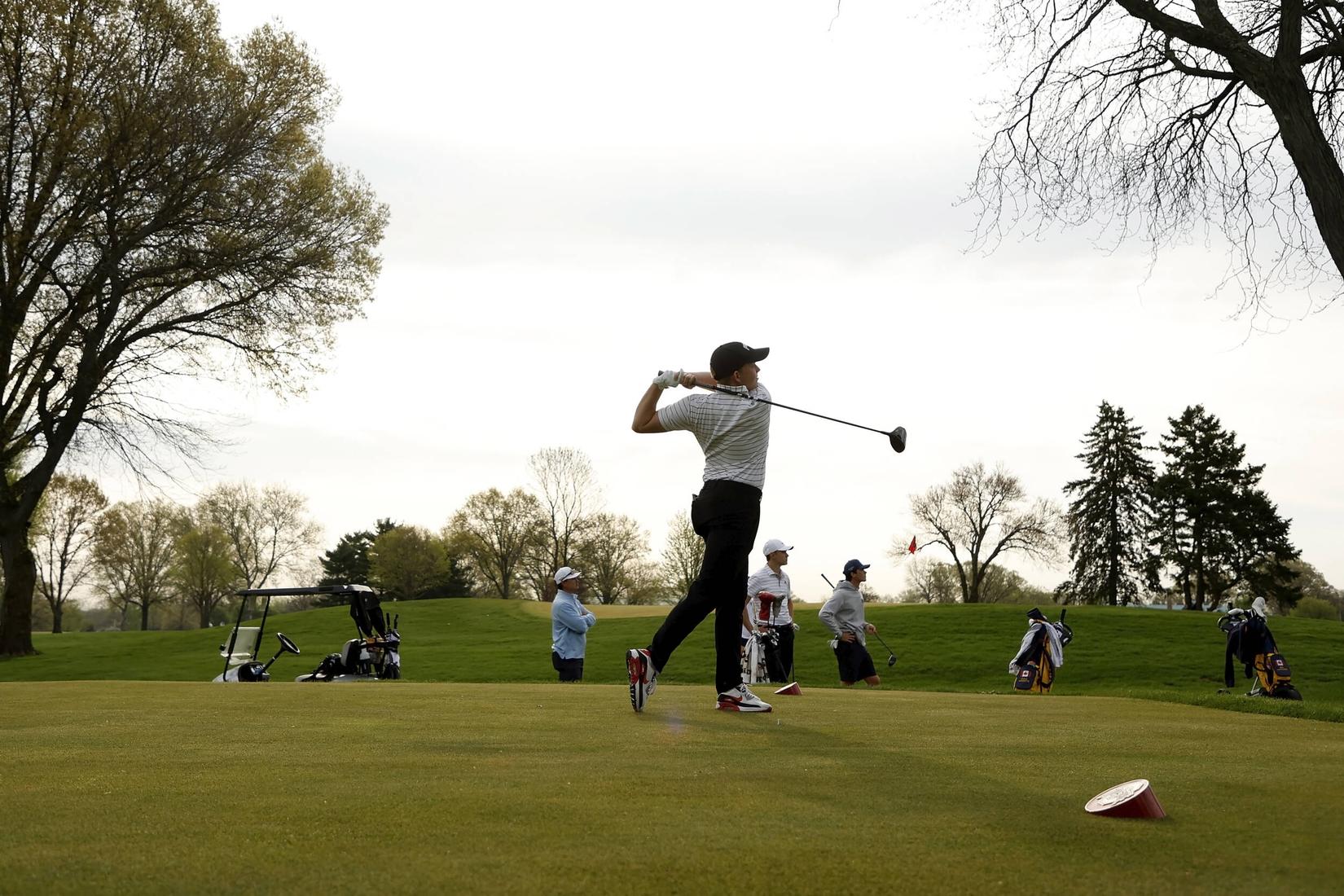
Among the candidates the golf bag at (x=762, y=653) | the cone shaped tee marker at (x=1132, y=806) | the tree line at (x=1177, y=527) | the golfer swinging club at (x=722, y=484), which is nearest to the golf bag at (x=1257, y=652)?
the golf bag at (x=762, y=653)

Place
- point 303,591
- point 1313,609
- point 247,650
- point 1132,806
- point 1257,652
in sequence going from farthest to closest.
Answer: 1. point 1313,609
2. point 303,591
3. point 247,650
4. point 1257,652
5. point 1132,806

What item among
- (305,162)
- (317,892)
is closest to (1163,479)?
(305,162)

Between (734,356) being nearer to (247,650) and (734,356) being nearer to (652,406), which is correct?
(652,406)

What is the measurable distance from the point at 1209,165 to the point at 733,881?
11924 mm

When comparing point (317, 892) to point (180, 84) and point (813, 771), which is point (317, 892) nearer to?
point (813, 771)

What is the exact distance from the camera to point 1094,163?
41.3 feet

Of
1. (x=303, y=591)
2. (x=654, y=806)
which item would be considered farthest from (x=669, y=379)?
(x=303, y=591)

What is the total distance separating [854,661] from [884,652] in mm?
20949

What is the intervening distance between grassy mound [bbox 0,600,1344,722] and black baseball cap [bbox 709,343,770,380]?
54.9 feet

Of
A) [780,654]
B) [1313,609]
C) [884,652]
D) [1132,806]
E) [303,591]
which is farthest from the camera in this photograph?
[1313,609]

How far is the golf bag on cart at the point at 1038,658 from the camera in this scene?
1992 centimetres

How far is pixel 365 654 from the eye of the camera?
77.8 feet

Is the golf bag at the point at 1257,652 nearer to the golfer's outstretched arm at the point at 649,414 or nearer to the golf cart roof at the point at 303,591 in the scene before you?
the golfer's outstretched arm at the point at 649,414

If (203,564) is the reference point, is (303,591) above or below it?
below
